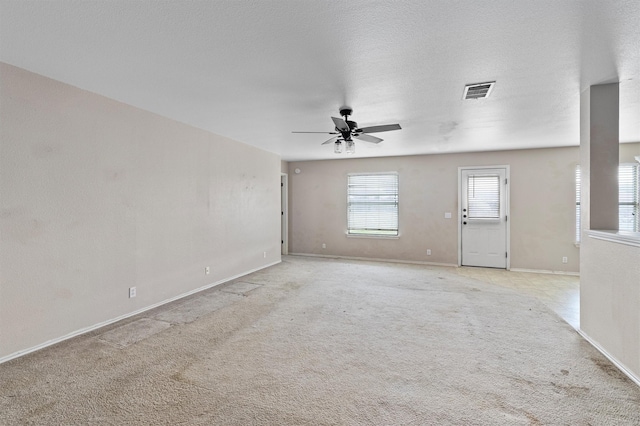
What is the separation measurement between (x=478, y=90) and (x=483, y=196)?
3.83 meters

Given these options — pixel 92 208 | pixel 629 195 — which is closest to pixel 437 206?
pixel 629 195

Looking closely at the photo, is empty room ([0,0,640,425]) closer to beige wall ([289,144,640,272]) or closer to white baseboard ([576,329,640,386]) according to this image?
white baseboard ([576,329,640,386])

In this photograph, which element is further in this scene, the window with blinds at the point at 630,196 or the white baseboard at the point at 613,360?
the window with blinds at the point at 630,196

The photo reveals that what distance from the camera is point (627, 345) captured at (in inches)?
91.4

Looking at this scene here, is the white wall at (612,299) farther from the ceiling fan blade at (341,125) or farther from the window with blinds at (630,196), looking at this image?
the window with blinds at (630,196)

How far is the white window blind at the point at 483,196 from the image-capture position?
6109 mm

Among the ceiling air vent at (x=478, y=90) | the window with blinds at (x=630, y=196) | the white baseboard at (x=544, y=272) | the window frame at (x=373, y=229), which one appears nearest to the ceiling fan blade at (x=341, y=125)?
the ceiling air vent at (x=478, y=90)

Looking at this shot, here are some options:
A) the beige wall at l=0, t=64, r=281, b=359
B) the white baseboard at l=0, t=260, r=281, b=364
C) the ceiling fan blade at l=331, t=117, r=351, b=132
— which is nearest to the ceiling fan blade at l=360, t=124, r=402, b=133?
the ceiling fan blade at l=331, t=117, r=351, b=132

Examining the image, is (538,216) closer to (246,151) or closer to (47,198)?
(246,151)

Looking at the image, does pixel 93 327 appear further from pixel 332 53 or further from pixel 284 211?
pixel 284 211

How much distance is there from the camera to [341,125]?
3.27m

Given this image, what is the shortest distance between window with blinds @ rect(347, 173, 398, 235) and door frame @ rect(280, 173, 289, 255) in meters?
1.61

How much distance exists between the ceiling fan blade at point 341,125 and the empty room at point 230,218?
0.10 feet

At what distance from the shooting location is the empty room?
1.89 meters
